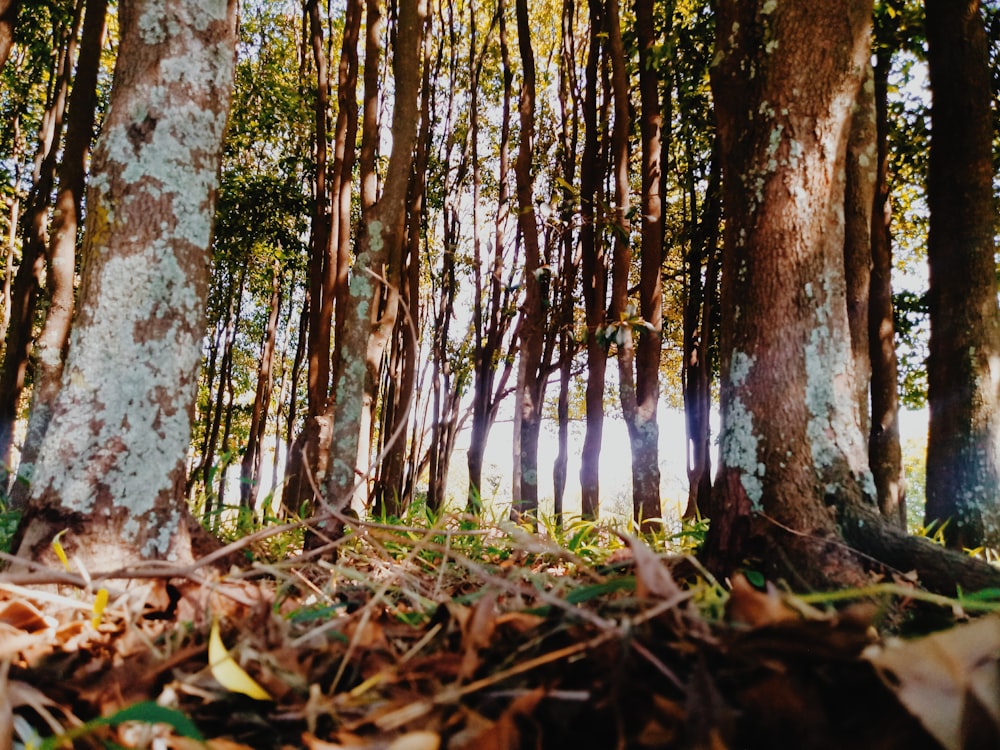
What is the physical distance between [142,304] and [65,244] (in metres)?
5.52

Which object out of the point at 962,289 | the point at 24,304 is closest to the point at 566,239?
the point at 962,289

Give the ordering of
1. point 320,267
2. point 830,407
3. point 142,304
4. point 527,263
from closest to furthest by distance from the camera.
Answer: point 142,304, point 830,407, point 527,263, point 320,267

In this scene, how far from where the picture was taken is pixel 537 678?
2.49ft

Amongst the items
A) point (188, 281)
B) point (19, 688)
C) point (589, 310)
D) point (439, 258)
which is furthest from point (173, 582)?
point (439, 258)

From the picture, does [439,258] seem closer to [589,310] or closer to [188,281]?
[589,310]

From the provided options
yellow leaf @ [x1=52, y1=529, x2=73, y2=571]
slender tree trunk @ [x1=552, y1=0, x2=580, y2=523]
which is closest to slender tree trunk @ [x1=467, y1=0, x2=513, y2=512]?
slender tree trunk @ [x1=552, y1=0, x2=580, y2=523]

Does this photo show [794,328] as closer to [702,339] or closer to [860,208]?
[860,208]

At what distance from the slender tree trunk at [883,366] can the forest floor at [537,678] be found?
5355mm

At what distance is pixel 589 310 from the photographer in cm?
801

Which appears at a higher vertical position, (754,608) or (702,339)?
(702,339)

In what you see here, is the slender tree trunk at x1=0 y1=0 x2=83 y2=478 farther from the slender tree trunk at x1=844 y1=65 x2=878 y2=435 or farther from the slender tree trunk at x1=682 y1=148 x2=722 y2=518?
the slender tree trunk at x1=844 y1=65 x2=878 y2=435

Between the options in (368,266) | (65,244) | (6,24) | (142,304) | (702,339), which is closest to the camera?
(142,304)

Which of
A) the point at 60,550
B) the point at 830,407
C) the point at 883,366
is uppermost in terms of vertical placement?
the point at 883,366

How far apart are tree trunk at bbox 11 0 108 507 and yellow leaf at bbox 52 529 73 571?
17.2ft
